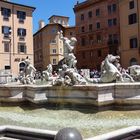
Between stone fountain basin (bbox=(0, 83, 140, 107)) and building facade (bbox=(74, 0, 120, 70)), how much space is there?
131 ft

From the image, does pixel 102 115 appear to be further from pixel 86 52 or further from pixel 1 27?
pixel 86 52

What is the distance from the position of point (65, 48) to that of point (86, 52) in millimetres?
40549

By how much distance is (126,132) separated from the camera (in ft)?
21.4

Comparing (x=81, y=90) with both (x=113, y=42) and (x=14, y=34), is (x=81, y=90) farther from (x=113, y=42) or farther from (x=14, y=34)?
(x=113, y=42)

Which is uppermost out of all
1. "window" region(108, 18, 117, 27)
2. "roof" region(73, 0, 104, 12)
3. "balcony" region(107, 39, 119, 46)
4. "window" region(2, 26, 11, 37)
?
"roof" region(73, 0, 104, 12)

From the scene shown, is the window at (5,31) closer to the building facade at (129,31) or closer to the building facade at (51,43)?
the building facade at (129,31)

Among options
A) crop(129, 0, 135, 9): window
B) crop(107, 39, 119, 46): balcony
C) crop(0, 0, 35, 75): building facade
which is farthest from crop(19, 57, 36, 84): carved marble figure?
crop(107, 39, 119, 46): balcony

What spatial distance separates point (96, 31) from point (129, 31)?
1161cm

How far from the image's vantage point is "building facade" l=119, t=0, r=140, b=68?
44531 millimetres

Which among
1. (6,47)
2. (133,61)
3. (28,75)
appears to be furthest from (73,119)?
(6,47)

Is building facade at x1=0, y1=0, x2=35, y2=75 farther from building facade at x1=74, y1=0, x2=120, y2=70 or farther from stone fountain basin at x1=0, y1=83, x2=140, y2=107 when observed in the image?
stone fountain basin at x1=0, y1=83, x2=140, y2=107

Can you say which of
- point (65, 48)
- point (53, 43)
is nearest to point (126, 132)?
point (65, 48)

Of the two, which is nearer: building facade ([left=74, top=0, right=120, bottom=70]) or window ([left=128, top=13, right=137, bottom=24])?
window ([left=128, top=13, right=137, bottom=24])

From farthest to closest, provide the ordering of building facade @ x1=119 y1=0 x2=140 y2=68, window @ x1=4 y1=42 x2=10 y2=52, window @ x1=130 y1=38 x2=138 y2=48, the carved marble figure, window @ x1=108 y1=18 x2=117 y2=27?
1. window @ x1=108 y1=18 x2=117 y2=27
2. window @ x1=4 y1=42 x2=10 y2=52
3. window @ x1=130 y1=38 x2=138 y2=48
4. building facade @ x1=119 y1=0 x2=140 y2=68
5. the carved marble figure
